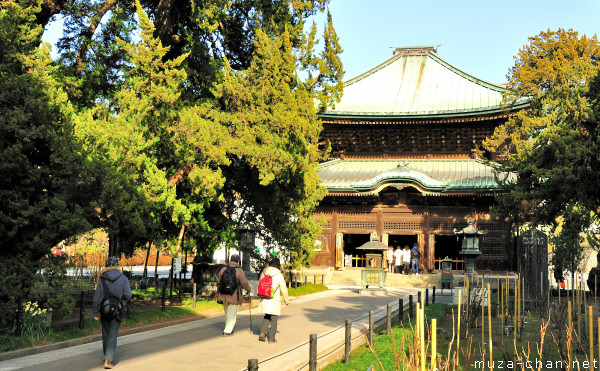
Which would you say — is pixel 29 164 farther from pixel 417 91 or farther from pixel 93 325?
pixel 417 91

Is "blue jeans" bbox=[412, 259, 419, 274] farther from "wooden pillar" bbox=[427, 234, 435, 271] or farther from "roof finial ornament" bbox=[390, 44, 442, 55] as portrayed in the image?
"roof finial ornament" bbox=[390, 44, 442, 55]

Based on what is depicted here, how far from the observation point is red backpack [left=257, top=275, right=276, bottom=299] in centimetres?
1206

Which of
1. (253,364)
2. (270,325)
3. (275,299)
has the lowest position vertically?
(270,325)

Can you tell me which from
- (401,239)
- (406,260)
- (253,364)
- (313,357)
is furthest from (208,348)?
(401,239)

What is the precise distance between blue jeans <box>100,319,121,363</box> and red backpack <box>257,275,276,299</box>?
10.4ft

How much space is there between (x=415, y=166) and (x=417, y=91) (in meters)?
5.48

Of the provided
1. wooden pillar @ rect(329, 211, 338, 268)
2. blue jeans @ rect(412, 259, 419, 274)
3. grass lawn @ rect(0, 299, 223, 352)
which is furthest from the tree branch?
blue jeans @ rect(412, 259, 419, 274)

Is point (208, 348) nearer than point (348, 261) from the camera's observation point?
Yes

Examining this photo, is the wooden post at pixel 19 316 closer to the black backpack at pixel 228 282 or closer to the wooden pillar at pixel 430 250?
the black backpack at pixel 228 282

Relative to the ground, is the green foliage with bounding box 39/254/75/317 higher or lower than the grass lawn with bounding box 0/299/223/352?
higher

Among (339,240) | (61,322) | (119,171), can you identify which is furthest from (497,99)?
(61,322)

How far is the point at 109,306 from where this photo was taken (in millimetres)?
9766

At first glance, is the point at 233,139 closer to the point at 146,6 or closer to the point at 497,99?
the point at 146,6

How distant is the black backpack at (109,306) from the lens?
9711mm
